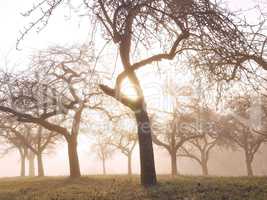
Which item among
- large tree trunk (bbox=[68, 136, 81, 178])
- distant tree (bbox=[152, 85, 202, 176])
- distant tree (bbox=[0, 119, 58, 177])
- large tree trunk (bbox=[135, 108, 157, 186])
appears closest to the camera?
large tree trunk (bbox=[135, 108, 157, 186])

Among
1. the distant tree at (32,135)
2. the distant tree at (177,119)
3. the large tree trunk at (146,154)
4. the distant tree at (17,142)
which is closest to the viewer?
the large tree trunk at (146,154)

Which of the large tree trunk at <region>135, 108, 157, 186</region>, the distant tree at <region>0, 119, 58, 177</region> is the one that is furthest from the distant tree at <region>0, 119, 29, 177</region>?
the large tree trunk at <region>135, 108, 157, 186</region>

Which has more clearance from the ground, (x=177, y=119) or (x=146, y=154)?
(x=177, y=119)

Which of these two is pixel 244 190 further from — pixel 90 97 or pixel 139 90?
pixel 90 97

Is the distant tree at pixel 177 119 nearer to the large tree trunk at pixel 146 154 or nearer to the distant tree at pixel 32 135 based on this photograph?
the distant tree at pixel 32 135

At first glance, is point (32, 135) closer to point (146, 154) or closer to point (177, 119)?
point (177, 119)

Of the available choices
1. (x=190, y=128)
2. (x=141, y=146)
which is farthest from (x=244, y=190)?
(x=190, y=128)

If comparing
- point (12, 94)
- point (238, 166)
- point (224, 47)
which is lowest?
point (238, 166)

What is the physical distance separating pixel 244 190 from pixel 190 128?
25.9m

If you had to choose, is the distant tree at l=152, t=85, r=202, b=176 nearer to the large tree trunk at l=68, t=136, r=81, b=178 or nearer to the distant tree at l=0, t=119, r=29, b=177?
the large tree trunk at l=68, t=136, r=81, b=178

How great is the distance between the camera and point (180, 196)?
11.1 meters

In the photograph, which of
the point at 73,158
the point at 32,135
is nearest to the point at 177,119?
the point at 73,158

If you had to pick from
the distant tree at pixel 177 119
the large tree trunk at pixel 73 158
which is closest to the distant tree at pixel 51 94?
the large tree trunk at pixel 73 158

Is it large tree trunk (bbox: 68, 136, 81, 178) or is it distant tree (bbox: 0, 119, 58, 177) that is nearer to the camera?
large tree trunk (bbox: 68, 136, 81, 178)
